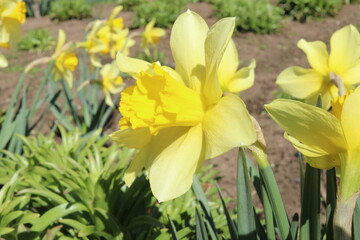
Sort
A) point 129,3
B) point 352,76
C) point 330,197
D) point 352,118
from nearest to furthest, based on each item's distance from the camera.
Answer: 1. point 352,118
2. point 330,197
3. point 352,76
4. point 129,3

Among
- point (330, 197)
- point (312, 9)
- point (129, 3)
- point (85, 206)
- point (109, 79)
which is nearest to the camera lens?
point (330, 197)

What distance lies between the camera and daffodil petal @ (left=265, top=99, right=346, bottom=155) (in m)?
0.68

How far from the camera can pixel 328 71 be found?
122 centimetres

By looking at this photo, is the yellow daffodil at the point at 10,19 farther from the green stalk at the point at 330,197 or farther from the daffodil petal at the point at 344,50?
the green stalk at the point at 330,197

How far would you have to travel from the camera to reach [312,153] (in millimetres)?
751

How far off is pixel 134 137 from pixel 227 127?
0.79 feet

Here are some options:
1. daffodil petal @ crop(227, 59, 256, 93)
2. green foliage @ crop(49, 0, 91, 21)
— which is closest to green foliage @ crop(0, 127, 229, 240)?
daffodil petal @ crop(227, 59, 256, 93)

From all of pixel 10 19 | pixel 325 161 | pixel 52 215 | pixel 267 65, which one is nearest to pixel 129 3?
pixel 267 65

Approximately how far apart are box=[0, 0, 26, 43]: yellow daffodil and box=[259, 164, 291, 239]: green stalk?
1.66 m

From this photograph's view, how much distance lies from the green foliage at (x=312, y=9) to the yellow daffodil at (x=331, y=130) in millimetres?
6674

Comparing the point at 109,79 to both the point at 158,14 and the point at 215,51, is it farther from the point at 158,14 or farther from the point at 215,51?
the point at 158,14

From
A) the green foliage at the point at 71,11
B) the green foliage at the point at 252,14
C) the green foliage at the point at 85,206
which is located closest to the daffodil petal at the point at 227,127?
the green foliage at the point at 85,206

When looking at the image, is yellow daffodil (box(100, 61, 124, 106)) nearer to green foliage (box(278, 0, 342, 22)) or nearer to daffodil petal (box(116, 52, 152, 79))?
daffodil petal (box(116, 52, 152, 79))

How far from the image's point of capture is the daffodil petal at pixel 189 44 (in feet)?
3.04
